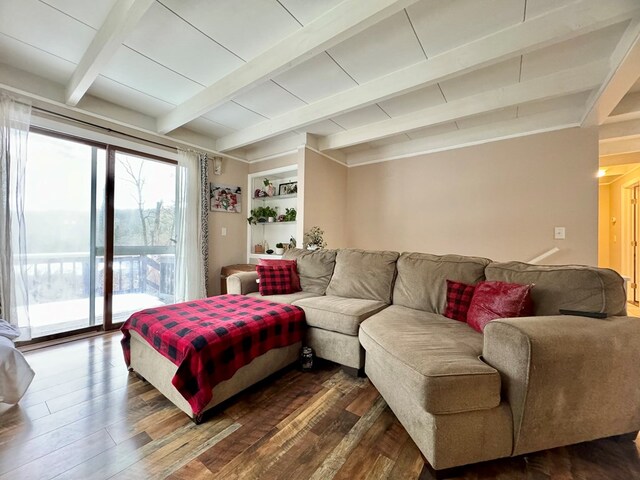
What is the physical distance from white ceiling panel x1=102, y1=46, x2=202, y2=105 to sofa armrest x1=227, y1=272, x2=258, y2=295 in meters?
1.92

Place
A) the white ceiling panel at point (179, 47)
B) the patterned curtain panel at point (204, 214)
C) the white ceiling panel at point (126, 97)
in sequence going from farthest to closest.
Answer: the patterned curtain panel at point (204, 214), the white ceiling panel at point (126, 97), the white ceiling panel at point (179, 47)

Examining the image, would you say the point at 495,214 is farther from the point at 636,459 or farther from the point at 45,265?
the point at 45,265

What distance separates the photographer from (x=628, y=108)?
8.32 ft

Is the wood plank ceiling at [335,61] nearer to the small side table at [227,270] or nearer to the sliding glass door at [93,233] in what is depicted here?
the sliding glass door at [93,233]

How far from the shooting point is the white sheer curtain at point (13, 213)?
222cm

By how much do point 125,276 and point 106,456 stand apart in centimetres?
238

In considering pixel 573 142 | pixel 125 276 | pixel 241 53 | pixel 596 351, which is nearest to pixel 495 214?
pixel 573 142

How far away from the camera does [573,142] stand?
2812 mm

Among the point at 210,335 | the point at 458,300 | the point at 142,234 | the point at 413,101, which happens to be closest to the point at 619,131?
the point at 413,101

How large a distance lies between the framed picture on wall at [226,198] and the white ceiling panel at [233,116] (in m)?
0.91

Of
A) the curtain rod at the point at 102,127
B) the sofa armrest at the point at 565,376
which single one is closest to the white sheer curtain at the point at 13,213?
the curtain rod at the point at 102,127

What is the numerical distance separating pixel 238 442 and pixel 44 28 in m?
2.97

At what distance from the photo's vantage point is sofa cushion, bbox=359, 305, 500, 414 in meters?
1.12

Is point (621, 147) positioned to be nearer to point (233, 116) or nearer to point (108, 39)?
point (233, 116)
